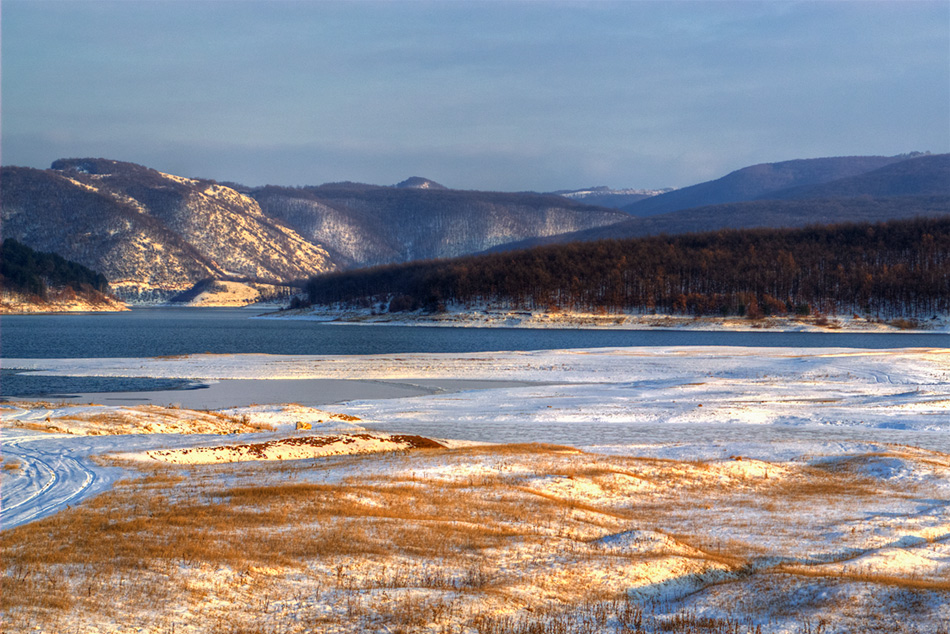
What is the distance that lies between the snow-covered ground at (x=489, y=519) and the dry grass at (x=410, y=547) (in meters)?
0.07

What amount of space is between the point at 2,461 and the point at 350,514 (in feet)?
39.1

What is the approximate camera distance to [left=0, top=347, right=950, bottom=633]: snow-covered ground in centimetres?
1159

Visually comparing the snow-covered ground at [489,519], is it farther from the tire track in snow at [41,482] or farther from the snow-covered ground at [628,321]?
the snow-covered ground at [628,321]

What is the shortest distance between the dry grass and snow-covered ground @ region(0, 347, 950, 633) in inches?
2.6

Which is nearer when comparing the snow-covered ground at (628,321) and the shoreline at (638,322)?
the shoreline at (638,322)

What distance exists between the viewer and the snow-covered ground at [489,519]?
1159 cm

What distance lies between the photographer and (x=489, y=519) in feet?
57.8

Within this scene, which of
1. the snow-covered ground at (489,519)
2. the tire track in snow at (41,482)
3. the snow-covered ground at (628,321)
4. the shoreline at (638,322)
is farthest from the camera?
the snow-covered ground at (628,321)

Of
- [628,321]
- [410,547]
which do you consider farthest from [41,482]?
[628,321]

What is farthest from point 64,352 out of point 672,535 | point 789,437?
point 672,535

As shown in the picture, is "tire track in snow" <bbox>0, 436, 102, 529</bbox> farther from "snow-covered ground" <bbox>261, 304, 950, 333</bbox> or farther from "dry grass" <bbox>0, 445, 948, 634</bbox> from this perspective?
"snow-covered ground" <bbox>261, 304, 950, 333</bbox>

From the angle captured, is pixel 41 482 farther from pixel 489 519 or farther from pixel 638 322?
pixel 638 322

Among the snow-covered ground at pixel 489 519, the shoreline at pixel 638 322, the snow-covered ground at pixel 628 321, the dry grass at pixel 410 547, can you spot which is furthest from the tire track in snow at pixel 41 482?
the snow-covered ground at pixel 628 321

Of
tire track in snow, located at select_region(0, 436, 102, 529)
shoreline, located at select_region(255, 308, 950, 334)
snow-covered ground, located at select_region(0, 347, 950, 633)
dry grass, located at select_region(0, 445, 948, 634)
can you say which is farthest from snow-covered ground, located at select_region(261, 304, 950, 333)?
tire track in snow, located at select_region(0, 436, 102, 529)
